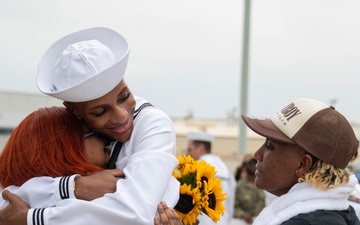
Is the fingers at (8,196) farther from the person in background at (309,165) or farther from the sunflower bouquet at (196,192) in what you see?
the person in background at (309,165)

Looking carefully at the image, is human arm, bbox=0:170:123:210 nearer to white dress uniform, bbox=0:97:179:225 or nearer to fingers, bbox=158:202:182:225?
white dress uniform, bbox=0:97:179:225

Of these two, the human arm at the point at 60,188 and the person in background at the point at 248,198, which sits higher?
the human arm at the point at 60,188

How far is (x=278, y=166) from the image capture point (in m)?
2.63

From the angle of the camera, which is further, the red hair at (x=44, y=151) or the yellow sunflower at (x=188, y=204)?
the yellow sunflower at (x=188, y=204)

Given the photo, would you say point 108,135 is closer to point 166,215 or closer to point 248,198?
point 166,215

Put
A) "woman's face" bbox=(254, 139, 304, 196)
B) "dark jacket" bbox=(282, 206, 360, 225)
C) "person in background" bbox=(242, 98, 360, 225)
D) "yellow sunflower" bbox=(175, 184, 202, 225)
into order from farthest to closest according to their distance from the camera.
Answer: "yellow sunflower" bbox=(175, 184, 202, 225), "woman's face" bbox=(254, 139, 304, 196), "person in background" bbox=(242, 98, 360, 225), "dark jacket" bbox=(282, 206, 360, 225)

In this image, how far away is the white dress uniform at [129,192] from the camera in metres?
2.42

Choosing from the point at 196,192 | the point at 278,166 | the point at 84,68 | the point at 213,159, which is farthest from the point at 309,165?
the point at 213,159

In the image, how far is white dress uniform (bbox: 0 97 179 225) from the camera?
2418 millimetres

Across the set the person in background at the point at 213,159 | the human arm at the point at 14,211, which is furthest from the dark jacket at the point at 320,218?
the person in background at the point at 213,159

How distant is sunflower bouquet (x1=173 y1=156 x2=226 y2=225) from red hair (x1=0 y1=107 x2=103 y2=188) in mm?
422

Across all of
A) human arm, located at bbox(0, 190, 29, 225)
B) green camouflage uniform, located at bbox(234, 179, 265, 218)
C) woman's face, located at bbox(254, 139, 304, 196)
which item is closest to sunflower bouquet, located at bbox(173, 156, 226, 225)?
woman's face, located at bbox(254, 139, 304, 196)

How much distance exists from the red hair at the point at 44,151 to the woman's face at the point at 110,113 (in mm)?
90

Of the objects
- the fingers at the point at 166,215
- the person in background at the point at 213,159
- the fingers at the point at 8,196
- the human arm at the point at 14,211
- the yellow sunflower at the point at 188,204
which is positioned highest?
the fingers at the point at 8,196
